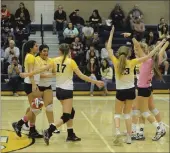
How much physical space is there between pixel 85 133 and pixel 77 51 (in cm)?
800

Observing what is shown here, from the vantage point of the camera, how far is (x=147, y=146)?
6.33 m

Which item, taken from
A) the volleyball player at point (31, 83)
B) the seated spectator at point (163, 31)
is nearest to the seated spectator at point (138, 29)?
the seated spectator at point (163, 31)

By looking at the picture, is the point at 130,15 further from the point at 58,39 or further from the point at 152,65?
the point at 152,65

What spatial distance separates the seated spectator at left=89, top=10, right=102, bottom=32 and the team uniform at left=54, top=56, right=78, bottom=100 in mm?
11431

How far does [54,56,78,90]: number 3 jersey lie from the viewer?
6.07 m

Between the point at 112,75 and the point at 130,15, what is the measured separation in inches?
204

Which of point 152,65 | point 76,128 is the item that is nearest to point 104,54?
point 76,128

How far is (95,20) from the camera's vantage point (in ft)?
57.4

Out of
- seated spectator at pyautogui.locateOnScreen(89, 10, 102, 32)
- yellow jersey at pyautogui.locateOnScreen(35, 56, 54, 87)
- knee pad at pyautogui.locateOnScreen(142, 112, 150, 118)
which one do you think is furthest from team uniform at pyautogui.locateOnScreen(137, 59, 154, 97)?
seated spectator at pyautogui.locateOnScreen(89, 10, 102, 32)

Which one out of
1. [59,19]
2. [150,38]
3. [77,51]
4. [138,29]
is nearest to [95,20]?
[59,19]

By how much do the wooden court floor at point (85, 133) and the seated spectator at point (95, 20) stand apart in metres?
6.35

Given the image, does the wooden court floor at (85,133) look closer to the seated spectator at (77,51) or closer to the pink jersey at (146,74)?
the pink jersey at (146,74)

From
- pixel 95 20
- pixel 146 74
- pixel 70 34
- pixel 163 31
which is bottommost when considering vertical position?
pixel 146 74

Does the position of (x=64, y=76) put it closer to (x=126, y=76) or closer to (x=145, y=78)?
(x=126, y=76)
